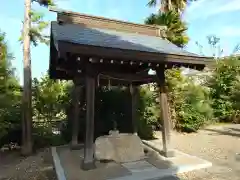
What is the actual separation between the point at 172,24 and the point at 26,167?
820 centimetres

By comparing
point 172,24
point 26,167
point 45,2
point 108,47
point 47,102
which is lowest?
point 26,167

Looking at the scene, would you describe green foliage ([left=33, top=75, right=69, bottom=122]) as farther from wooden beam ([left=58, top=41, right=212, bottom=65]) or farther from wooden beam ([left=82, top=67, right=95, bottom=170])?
wooden beam ([left=58, top=41, right=212, bottom=65])

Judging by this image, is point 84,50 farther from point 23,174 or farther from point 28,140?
point 28,140

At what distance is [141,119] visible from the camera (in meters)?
10.9

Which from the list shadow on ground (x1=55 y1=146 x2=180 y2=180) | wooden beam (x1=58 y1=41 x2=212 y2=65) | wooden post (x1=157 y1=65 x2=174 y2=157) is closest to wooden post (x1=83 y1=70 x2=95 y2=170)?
shadow on ground (x1=55 y1=146 x2=180 y2=180)

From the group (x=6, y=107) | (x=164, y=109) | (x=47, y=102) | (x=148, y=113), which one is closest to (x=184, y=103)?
(x=148, y=113)

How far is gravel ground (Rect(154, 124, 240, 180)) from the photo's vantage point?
211 inches

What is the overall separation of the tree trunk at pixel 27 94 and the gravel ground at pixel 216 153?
16.8 ft

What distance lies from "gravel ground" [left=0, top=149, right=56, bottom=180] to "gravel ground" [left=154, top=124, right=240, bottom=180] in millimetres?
3464

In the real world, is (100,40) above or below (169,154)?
above

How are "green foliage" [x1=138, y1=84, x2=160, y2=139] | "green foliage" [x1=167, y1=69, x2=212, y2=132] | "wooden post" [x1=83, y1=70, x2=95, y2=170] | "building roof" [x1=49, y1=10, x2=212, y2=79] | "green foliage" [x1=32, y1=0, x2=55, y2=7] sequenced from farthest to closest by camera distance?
1. "green foliage" [x1=167, y1=69, x2=212, y2=132]
2. "green foliage" [x1=138, y1=84, x2=160, y2=139]
3. "green foliage" [x1=32, y1=0, x2=55, y2=7]
4. "wooden post" [x1=83, y1=70, x2=95, y2=170]
5. "building roof" [x1=49, y1=10, x2=212, y2=79]

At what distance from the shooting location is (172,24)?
11586 mm

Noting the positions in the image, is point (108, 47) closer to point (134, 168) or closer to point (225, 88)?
point (134, 168)

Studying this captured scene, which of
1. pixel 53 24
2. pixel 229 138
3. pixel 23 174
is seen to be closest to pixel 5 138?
pixel 23 174
